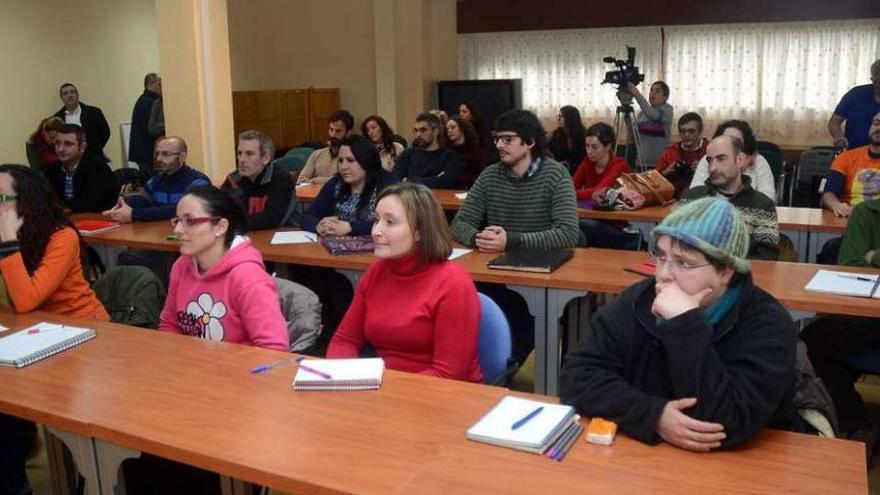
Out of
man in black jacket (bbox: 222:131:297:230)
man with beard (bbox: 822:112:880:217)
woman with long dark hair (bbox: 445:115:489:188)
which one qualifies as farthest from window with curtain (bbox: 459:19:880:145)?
man in black jacket (bbox: 222:131:297:230)

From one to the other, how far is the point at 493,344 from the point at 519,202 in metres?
1.48

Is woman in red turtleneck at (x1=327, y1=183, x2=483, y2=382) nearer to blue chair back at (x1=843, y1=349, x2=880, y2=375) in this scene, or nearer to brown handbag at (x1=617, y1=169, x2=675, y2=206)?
blue chair back at (x1=843, y1=349, x2=880, y2=375)

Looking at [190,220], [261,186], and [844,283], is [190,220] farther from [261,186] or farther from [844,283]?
[844,283]

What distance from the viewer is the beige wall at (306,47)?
9.85 m

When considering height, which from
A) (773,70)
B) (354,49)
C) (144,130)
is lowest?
(144,130)

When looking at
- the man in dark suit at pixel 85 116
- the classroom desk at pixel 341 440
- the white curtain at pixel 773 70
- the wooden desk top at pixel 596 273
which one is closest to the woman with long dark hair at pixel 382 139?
the man in dark suit at pixel 85 116

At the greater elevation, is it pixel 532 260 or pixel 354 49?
pixel 354 49

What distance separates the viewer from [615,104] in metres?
9.81

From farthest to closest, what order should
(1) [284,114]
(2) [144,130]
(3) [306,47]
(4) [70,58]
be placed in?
1. (3) [306,47]
2. (1) [284,114]
3. (4) [70,58]
4. (2) [144,130]

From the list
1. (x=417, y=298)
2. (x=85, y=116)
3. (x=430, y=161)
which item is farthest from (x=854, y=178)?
(x=85, y=116)

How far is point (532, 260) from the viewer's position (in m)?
3.41

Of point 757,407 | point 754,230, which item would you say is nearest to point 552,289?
point 754,230

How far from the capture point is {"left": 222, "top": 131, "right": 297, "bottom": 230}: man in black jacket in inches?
181

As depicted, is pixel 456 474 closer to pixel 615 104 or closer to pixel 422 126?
pixel 422 126
